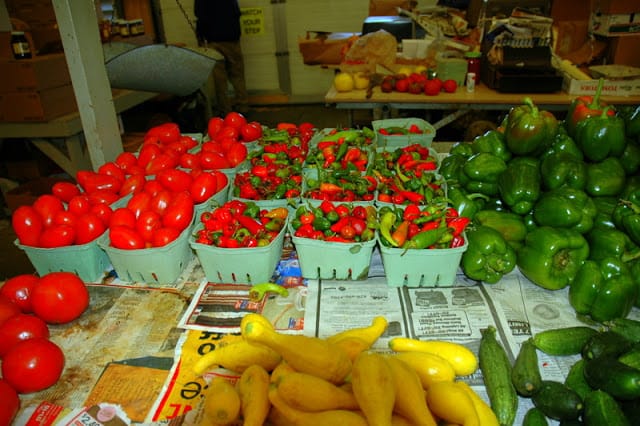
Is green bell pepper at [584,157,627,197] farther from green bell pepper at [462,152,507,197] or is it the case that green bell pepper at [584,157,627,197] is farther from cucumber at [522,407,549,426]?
cucumber at [522,407,549,426]

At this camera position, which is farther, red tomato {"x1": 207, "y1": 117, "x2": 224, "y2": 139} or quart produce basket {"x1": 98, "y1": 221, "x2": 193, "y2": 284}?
red tomato {"x1": 207, "y1": 117, "x2": 224, "y2": 139}

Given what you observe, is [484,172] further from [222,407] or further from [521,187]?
[222,407]

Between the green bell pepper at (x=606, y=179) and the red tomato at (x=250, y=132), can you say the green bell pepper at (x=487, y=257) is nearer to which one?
the green bell pepper at (x=606, y=179)

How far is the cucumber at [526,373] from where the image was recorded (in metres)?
1.24

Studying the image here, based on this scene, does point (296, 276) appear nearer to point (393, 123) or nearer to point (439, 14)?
point (393, 123)

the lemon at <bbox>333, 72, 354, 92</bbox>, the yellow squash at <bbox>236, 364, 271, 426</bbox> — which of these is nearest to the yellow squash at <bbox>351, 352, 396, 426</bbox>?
the yellow squash at <bbox>236, 364, 271, 426</bbox>

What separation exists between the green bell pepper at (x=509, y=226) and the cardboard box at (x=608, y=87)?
2817 mm

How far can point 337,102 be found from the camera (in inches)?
170

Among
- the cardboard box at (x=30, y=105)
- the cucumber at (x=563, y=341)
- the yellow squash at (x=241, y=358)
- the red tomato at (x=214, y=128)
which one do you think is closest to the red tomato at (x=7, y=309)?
the yellow squash at (x=241, y=358)

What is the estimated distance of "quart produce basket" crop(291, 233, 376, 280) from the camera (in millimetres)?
1707

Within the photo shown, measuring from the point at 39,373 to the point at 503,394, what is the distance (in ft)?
4.57

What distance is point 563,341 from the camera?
1412 mm

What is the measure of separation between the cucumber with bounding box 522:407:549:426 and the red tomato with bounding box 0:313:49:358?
1567 millimetres

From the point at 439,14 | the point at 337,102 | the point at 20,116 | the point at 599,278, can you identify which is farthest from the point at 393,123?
the point at 439,14
